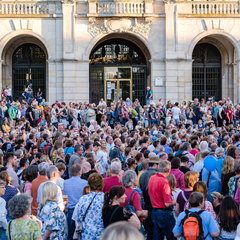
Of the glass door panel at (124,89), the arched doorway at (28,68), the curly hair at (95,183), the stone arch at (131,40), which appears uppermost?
the stone arch at (131,40)

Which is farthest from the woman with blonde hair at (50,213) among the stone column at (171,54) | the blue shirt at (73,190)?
the stone column at (171,54)

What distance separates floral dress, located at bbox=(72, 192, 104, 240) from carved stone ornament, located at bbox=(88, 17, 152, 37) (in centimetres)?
2129

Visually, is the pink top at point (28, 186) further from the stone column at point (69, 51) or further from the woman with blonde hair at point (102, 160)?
the stone column at point (69, 51)

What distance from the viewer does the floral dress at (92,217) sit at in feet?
20.3

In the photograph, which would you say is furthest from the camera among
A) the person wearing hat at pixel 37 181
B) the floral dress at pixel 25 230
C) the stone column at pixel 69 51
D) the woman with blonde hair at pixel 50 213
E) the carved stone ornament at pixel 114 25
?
the carved stone ornament at pixel 114 25

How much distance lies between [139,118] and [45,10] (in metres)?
9.81

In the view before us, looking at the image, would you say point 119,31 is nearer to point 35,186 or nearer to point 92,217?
point 35,186

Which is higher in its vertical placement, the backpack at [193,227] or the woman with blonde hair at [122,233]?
the woman with blonde hair at [122,233]

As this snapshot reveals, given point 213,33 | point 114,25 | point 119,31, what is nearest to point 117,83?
point 119,31

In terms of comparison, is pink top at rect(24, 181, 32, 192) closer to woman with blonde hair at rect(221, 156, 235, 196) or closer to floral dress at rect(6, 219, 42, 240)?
floral dress at rect(6, 219, 42, 240)

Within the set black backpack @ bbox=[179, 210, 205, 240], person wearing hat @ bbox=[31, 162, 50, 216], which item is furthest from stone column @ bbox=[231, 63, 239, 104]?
black backpack @ bbox=[179, 210, 205, 240]

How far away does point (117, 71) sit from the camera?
29453 mm

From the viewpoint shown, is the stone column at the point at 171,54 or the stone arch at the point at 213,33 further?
the stone arch at the point at 213,33

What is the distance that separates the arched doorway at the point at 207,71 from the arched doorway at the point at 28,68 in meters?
11.2
